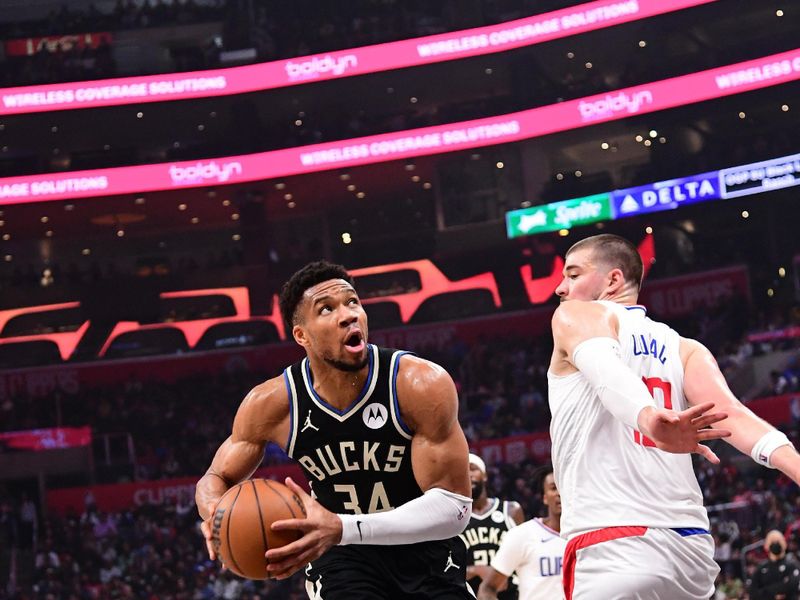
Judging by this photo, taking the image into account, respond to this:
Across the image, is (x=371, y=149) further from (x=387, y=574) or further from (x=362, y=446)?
(x=387, y=574)

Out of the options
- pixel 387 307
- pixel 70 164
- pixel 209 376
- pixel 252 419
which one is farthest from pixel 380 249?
pixel 252 419

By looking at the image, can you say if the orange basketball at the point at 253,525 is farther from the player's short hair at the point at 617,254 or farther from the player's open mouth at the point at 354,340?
the player's short hair at the point at 617,254

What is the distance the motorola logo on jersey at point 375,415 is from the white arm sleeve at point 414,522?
1.11ft

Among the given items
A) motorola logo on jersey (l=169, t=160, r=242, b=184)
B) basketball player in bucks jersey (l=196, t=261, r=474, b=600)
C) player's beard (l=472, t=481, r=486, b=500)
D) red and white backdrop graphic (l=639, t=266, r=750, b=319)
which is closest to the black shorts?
basketball player in bucks jersey (l=196, t=261, r=474, b=600)

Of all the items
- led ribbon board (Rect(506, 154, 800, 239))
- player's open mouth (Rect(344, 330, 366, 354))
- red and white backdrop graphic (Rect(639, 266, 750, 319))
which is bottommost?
player's open mouth (Rect(344, 330, 366, 354))

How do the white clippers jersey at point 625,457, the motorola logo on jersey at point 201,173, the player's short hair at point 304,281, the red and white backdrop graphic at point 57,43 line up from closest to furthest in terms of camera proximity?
the white clippers jersey at point 625,457 < the player's short hair at point 304,281 < the motorola logo on jersey at point 201,173 < the red and white backdrop graphic at point 57,43

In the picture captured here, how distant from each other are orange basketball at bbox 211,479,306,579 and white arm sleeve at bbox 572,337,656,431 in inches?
44.0

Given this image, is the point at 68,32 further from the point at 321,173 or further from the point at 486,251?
the point at 486,251

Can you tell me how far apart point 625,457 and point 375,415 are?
1.02 metres

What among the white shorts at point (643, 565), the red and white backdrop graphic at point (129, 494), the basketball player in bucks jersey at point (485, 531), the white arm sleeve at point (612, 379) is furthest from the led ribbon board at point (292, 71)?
the white shorts at point (643, 565)

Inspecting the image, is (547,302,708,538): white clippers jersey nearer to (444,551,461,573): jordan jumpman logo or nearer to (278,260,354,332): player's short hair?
(444,551,461,573): jordan jumpman logo

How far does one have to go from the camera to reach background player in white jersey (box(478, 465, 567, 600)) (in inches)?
285

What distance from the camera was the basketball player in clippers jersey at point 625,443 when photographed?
3.85 metres

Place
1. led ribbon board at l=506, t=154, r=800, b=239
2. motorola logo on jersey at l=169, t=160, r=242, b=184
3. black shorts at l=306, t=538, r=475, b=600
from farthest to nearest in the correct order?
motorola logo on jersey at l=169, t=160, r=242, b=184 → led ribbon board at l=506, t=154, r=800, b=239 → black shorts at l=306, t=538, r=475, b=600
